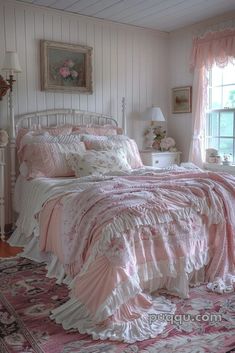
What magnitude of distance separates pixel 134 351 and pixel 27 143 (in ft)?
8.21

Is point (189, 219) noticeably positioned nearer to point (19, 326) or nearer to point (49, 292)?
point (49, 292)

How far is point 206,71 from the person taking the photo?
183 inches

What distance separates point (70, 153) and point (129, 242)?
1768mm

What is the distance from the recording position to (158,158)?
4.86m

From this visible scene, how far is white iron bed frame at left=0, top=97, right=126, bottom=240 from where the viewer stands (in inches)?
153

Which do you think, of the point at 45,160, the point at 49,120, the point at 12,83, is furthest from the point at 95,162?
the point at 12,83

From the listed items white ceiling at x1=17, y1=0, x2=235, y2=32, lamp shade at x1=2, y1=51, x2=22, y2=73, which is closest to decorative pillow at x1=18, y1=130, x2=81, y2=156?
lamp shade at x1=2, y1=51, x2=22, y2=73

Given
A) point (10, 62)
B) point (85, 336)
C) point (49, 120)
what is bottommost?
point (85, 336)

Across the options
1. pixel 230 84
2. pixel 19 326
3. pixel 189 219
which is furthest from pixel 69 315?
pixel 230 84

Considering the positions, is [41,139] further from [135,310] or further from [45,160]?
[135,310]

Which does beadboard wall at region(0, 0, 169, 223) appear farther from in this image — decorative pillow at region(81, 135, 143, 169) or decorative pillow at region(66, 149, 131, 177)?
decorative pillow at region(66, 149, 131, 177)

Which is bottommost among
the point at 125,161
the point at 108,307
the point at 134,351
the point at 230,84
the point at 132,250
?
the point at 134,351

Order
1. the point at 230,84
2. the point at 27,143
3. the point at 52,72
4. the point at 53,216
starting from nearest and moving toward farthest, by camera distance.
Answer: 1. the point at 53,216
2. the point at 27,143
3. the point at 52,72
4. the point at 230,84

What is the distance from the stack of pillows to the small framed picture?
1.28m
